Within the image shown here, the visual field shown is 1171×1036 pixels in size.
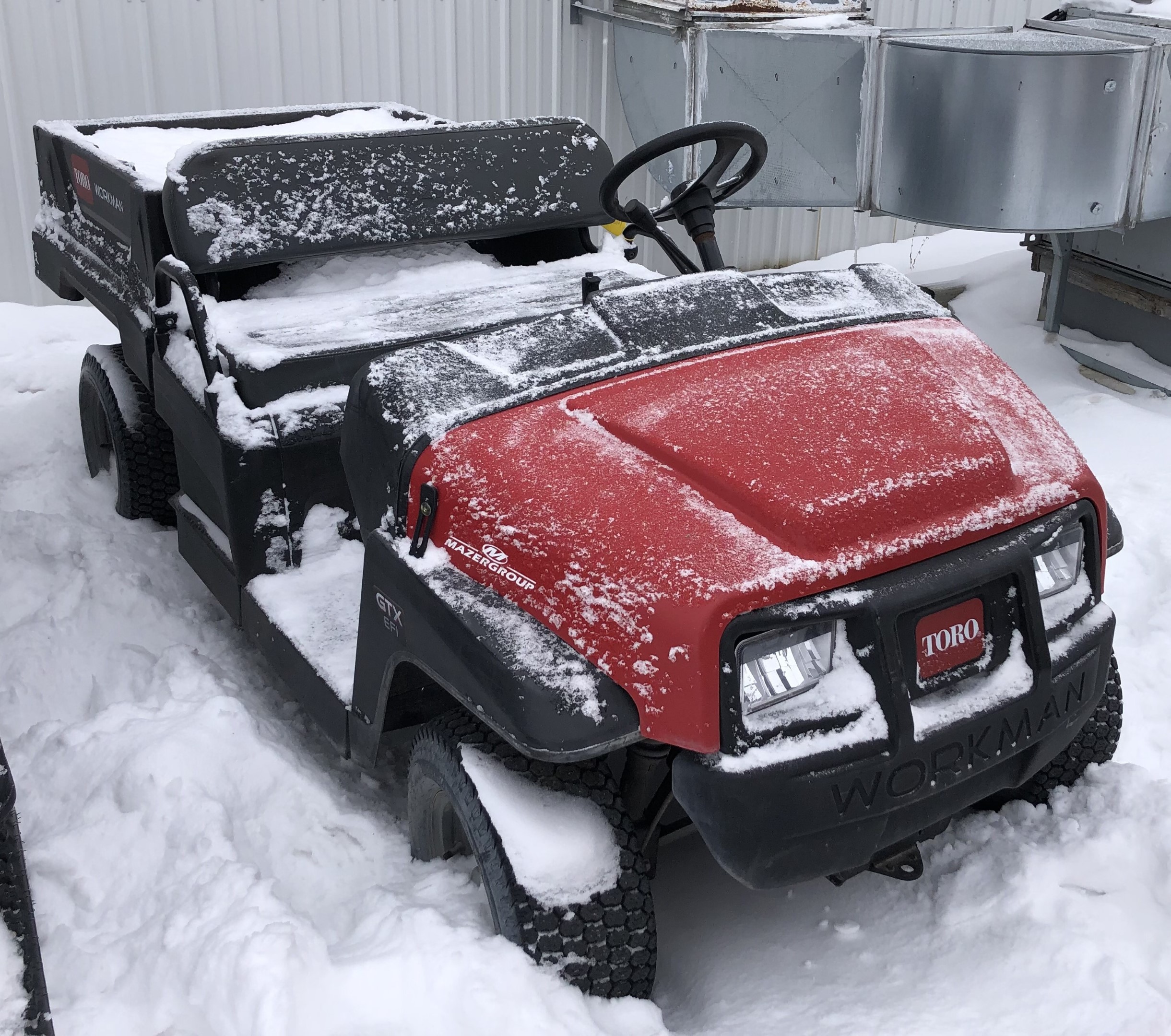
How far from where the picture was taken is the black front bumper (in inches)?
71.9

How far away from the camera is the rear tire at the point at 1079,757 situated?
2545 mm

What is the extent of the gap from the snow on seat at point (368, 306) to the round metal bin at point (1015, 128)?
180cm

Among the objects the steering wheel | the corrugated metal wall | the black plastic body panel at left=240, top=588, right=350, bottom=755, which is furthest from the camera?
the corrugated metal wall

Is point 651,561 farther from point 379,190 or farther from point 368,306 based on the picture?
point 379,190

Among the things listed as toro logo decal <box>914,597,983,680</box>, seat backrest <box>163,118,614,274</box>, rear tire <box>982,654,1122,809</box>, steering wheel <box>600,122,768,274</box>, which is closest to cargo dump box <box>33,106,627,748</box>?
seat backrest <box>163,118,614,274</box>

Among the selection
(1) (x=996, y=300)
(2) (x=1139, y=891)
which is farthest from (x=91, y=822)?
(1) (x=996, y=300)

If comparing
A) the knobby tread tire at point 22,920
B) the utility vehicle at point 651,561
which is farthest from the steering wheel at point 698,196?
the knobby tread tire at point 22,920

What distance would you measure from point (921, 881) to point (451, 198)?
81.6 inches

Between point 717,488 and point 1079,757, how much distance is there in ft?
3.72

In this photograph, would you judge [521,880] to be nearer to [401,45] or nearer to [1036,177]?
[1036,177]

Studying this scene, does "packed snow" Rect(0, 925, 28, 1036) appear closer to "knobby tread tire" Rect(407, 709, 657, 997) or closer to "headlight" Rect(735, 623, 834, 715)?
"knobby tread tire" Rect(407, 709, 657, 997)

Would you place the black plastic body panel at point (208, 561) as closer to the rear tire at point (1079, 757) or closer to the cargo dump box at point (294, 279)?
the cargo dump box at point (294, 279)

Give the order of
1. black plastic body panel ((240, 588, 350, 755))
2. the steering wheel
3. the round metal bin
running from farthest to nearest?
the round metal bin
the steering wheel
black plastic body panel ((240, 588, 350, 755))

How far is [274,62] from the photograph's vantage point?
5652mm
